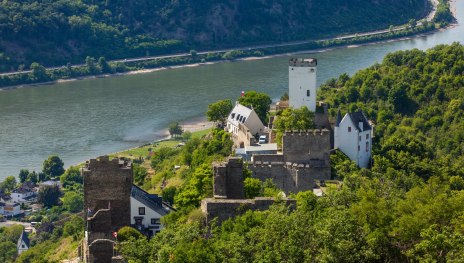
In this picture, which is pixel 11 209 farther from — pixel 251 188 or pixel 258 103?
pixel 251 188

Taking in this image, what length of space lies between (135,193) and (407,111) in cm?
3082

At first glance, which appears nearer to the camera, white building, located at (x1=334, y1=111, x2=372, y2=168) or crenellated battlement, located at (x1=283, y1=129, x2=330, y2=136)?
crenellated battlement, located at (x1=283, y1=129, x2=330, y2=136)

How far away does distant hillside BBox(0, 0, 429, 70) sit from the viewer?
358 ft

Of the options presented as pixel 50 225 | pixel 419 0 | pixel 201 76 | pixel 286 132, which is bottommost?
pixel 50 225

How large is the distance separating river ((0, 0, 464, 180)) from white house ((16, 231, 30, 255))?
14.0m

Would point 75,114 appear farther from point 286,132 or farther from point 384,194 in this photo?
point 384,194

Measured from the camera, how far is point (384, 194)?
79.0 ft

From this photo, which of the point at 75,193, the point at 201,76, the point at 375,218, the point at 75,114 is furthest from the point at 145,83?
the point at 375,218

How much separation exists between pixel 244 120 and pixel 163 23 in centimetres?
8153

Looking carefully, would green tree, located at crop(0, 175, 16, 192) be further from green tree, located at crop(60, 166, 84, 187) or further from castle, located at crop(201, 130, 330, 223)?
castle, located at crop(201, 130, 330, 223)

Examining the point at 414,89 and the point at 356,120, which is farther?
the point at 414,89

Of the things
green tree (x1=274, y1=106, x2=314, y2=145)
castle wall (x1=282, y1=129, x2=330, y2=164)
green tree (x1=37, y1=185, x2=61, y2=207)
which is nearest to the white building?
green tree (x1=274, y1=106, x2=314, y2=145)

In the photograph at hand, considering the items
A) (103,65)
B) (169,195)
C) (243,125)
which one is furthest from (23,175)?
(103,65)

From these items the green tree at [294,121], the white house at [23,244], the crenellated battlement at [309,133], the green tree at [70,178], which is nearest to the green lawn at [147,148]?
the green tree at [70,178]
